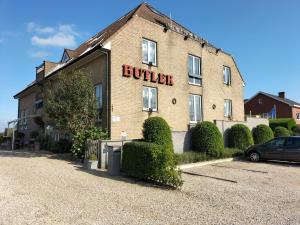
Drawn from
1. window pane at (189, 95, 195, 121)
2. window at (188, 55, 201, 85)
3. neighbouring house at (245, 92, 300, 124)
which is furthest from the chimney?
window pane at (189, 95, 195, 121)

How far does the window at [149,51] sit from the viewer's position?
1794cm

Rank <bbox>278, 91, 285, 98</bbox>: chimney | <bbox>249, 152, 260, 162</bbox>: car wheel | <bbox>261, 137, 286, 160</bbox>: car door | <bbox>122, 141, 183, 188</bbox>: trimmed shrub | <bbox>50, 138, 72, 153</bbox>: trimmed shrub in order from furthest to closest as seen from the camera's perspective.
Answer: <bbox>278, 91, 285, 98</bbox>: chimney
<bbox>50, 138, 72, 153</bbox>: trimmed shrub
<bbox>249, 152, 260, 162</bbox>: car wheel
<bbox>261, 137, 286, 160</bbox>: car door
<bbox>122, 141, 183, 188</bbox>: trimmed shrub

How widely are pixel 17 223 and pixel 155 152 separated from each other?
468cm

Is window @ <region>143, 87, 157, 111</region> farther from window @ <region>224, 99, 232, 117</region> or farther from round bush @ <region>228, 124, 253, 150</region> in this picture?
window @ <region>224, 99, 232, 117</region>

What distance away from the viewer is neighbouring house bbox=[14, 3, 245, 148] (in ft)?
52.5

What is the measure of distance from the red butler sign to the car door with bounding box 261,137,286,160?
7106 millimetres

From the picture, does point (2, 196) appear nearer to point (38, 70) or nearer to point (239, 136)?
point (239, 136)

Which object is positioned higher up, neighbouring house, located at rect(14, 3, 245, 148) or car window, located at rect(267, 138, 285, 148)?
neighbouring house, located at rect(14, 3, 245, 148)

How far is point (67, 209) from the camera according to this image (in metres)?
6.34

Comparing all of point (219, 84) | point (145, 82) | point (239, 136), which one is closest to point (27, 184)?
point (145, 82)

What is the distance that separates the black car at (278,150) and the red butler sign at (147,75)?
6712 mm

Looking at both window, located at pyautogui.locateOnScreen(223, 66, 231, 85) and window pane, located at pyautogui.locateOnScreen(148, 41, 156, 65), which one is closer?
window pane, located at pyautogui.locateOnScreen(148, 41, 156, 65)

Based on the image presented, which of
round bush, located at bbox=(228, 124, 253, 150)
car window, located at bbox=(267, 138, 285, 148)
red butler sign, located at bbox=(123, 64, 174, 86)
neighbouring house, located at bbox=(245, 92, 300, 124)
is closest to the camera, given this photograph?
car window, located at bbox=(267, 138, 285, 148)

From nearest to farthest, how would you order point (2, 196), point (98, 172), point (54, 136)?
point (2, 196)
point (98, 172)
point (54, 136)
